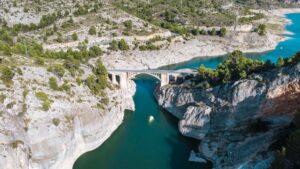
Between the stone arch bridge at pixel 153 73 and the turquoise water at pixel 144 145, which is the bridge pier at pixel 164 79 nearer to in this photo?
the stone arch bridge at pixel 153 73

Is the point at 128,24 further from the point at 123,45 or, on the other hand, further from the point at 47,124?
the point at 47,124

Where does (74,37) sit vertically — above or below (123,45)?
above

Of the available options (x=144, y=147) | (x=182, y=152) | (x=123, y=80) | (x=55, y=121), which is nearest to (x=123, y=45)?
(x=123, y=80)

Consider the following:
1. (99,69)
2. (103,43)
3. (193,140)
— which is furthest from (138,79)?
(193,140)

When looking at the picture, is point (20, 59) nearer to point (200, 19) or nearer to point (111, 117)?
point (111, 117)

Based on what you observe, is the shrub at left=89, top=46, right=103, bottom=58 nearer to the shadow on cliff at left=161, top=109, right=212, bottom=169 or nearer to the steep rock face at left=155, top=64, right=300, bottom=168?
the shadow on cliff at left=161, top=109, right=212, bottom=169

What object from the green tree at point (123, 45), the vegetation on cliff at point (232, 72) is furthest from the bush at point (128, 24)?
the vegetation on cliff at point (232, 72)

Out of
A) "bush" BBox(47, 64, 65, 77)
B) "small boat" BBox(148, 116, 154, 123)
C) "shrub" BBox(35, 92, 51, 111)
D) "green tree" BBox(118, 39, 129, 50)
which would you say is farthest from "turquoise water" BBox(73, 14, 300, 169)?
"green tree" BBox(118, 39, 129, 50)
